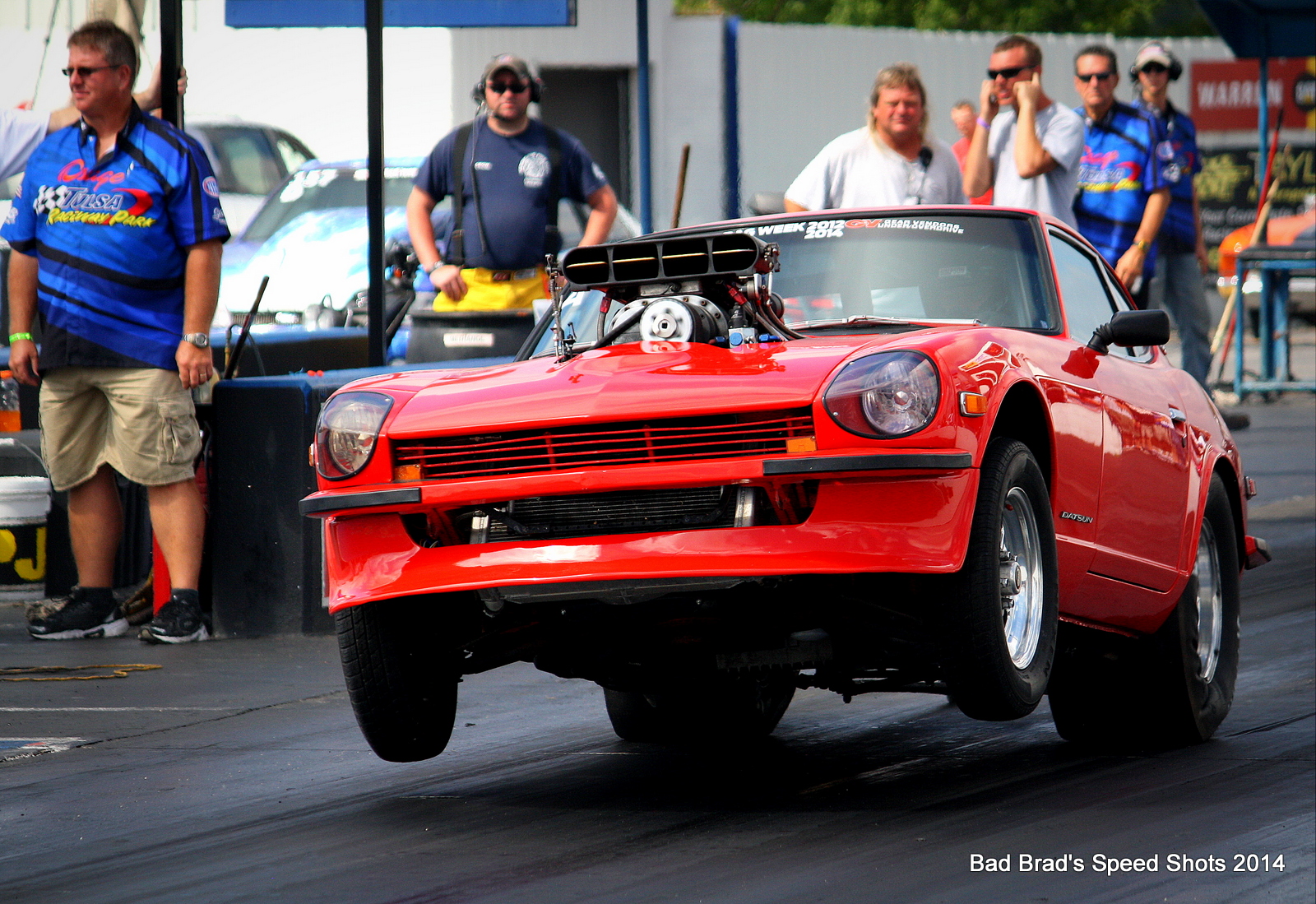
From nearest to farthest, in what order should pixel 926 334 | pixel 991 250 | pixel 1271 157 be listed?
pixel 926 334, pixel 991 250, pixel 1271 157

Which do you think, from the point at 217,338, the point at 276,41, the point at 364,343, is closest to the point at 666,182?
the point at 276,41

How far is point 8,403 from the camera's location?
9.95 metres

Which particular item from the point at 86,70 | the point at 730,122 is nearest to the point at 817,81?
the point at 730,122

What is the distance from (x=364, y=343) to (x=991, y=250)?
19.0 feet

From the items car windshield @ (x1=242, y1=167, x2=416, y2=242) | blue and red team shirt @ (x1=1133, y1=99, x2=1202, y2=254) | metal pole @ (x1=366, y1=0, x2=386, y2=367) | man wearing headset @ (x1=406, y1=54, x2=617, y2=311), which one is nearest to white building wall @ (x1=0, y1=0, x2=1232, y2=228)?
car windshield @ (x1=242, y1=167, x2=416, y2=242)

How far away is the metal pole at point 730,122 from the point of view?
14.0 meters

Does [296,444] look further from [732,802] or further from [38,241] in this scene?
[732,802]

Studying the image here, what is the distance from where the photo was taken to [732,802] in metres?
5.16

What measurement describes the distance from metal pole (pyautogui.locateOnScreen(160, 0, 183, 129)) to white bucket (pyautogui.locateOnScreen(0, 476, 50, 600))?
1.65 m

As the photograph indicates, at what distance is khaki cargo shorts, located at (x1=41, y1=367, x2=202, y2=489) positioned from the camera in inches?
311

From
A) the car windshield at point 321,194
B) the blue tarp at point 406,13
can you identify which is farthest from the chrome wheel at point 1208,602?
the car windshield at point 321,194

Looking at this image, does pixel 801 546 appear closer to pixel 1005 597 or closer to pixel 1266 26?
pixel 1005 597

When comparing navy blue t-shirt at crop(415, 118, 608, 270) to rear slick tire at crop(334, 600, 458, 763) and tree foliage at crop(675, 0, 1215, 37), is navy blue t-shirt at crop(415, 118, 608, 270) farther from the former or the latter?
tree foliage at crop(675, 0, 1215, 37)

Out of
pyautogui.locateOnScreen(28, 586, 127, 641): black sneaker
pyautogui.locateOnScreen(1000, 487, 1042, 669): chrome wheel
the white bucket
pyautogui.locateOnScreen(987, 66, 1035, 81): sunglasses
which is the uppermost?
pyautogui.locateOnScreen(987, 66, 1035, 81): sunglasses
